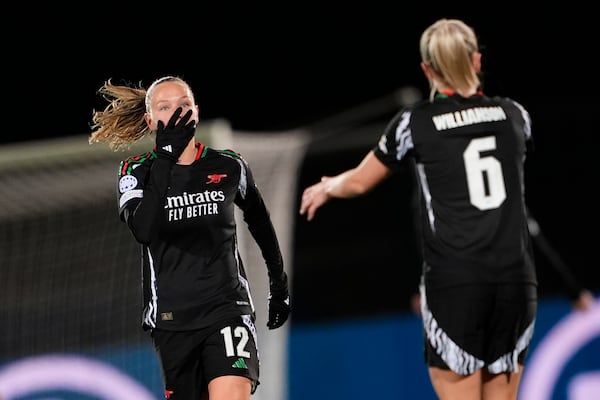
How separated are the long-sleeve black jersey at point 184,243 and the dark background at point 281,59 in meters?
5.41

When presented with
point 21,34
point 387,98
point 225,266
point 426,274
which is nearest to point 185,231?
point 225,266

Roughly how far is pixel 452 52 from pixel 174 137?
100 centimetres

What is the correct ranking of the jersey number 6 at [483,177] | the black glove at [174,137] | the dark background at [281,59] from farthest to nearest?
the dark background at [281,59] < the black glove at [174,137] < the jersey number 6 at [483,177]

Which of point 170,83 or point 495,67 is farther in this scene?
point 495,67

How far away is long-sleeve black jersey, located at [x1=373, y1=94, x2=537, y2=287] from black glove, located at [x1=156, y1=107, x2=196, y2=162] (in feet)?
2.45

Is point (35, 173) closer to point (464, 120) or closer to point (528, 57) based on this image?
point (464, 120)

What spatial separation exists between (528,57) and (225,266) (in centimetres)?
698

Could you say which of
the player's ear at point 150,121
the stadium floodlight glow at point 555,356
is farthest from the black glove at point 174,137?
the stadium floodlight glow at point 555,356

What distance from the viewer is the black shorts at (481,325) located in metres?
3.50

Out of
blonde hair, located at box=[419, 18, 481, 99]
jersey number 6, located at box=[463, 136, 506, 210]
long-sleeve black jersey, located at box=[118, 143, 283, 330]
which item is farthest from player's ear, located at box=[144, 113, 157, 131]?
jersey number 6, located at box=[463, 136, 506, 210]

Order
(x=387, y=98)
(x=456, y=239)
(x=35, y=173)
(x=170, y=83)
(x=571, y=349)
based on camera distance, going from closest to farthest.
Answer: (x=456, y=239) < (x=170, y=83) < (x=35, y=173) < (x=571, y=349) < (x=387, y=98)

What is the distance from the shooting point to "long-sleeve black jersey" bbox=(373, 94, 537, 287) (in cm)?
349

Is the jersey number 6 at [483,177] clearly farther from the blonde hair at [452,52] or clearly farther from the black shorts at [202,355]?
the black shorts at [202,355]

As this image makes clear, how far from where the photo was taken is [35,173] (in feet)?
22.9
